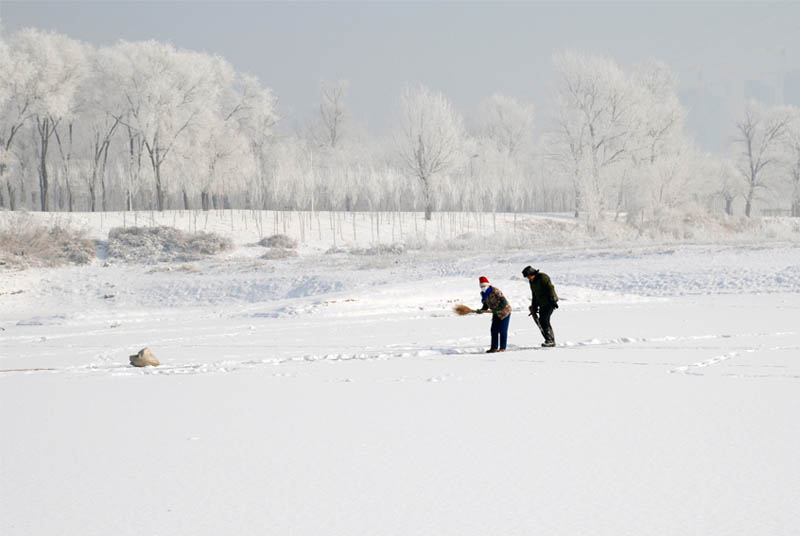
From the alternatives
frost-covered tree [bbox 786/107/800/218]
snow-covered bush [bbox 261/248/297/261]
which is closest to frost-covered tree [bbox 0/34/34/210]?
snow-covered bush [bbox 261/248/297/261]

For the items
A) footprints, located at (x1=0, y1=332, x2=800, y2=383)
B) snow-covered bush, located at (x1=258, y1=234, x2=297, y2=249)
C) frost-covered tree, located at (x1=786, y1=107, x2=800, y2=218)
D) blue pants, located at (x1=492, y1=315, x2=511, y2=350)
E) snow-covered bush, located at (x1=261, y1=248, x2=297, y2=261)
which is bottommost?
footprints, located at (x1=0, y1=332, x2=800, y2=383)

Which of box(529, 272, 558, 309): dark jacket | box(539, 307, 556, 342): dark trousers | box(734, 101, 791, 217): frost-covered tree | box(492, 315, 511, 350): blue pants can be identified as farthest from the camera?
box(734, 101, 791, 217): frost-covered tree

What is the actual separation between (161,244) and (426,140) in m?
21.8

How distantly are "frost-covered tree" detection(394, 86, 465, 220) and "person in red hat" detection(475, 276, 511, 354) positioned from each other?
126 ft

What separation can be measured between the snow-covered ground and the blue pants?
0.46 m

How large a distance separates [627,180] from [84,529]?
158 feet

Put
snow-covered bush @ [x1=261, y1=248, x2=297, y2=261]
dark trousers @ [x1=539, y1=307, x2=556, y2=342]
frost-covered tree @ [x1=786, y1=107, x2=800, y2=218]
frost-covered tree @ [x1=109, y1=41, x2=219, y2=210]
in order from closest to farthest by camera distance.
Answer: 1. dark trousers @ [x1=539, y1=307, x2=556, y2=342]
2. snow-covered bush @ [x1=261, y1=248, x2=297, y2=261]
3. frost-covered tree @ [x1=109, y1=41, x2=219, y2=210]
4. frost-covered tree @ [x1=786, y1=107, x2=800, y2=218]

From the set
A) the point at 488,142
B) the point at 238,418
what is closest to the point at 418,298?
the point at 238,418

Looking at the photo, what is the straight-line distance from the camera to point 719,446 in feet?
19.4

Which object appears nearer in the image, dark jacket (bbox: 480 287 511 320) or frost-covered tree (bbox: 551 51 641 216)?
dark jacket (bbox: 480 287 511 320)

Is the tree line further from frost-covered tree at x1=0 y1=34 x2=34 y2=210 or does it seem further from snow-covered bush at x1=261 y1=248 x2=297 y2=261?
snow-covered bush at x1=261 y1=248 x2=297 y2=261

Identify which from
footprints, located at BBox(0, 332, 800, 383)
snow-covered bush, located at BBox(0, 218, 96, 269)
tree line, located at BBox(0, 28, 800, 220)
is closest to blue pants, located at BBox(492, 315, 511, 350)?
footprints, located at BBox(0, 332, 800, 383)

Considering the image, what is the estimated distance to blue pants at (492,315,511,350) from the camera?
12.1 m

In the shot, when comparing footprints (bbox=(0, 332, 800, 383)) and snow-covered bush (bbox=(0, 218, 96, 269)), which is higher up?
snow-covered bush (bbox=(0, 218, 96, 269))
